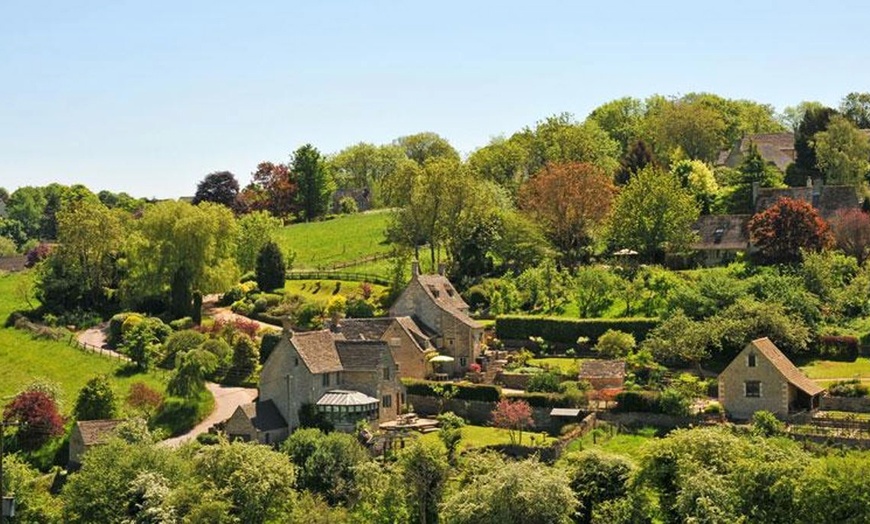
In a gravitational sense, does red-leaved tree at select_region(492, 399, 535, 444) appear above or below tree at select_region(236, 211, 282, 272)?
below

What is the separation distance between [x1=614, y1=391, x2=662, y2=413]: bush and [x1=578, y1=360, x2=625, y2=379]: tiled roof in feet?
16.3

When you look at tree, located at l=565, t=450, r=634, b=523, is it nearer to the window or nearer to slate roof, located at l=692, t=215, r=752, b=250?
the window

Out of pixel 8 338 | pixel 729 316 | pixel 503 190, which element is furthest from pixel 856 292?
pixel 8 338

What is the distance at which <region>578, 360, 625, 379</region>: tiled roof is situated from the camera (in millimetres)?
71000

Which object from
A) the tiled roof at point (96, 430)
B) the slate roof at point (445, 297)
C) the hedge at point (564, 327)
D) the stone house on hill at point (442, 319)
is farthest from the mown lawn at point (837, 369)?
the tiled roof at point (96, 430)

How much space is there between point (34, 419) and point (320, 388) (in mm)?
17241

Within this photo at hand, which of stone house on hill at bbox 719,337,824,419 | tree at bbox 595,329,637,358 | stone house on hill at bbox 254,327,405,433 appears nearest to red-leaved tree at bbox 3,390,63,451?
stone house on hill at bbox 254,327,405,433

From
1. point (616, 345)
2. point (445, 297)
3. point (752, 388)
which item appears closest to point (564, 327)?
point (616, 345)

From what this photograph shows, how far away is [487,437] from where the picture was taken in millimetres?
64812

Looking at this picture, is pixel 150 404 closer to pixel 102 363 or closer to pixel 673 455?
pixel 102 363

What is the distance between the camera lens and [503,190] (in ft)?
388

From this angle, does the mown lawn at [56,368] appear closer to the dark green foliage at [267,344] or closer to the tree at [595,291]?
the dark green foliage at [267,344]

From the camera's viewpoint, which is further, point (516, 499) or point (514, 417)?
point (514, 417)

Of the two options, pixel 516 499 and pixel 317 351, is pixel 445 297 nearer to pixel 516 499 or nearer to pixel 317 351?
pixel 317 351
